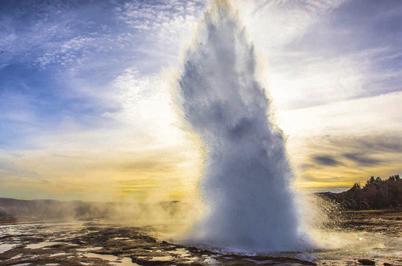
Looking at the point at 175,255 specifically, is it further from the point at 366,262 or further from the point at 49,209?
the point at 49,209

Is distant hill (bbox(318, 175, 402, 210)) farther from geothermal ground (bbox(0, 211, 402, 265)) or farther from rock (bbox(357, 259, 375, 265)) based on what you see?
rock (bbox(357, 259, 375, 265))

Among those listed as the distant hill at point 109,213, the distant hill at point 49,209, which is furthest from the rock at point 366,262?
the distant hill at point 49,209

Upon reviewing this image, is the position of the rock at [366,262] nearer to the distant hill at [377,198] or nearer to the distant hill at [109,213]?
the distant hill at [109,213]

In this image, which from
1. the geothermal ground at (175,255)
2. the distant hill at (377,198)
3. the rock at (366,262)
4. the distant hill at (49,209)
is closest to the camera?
the rock at (366,262)

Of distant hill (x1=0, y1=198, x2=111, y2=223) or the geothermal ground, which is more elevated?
distant hill (x1=0, y1=198, x2=111, y2=223)

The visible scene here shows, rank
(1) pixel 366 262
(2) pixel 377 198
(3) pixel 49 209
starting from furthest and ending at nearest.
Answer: (3) pixel 49 209 < (2) pixel 377 198 < (1) pixel 366 262

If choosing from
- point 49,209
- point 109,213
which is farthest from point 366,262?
point 49,209

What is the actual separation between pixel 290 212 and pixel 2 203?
109951mm

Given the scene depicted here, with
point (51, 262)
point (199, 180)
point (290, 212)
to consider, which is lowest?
point (51, 262)

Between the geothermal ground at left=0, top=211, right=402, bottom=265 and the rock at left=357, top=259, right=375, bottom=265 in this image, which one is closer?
the rock at left=357, top=259, right=375, bottom=265

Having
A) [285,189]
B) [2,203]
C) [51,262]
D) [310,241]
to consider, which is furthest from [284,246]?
[2,203]

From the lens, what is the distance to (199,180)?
21062mm

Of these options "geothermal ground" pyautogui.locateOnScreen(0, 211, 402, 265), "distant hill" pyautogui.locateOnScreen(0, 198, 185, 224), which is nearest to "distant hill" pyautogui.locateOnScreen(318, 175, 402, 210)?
"distant hill" pyautogui.locateOnScreen(0, 198, 185, 224)

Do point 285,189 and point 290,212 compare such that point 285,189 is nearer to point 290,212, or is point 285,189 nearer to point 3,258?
point 290,212
